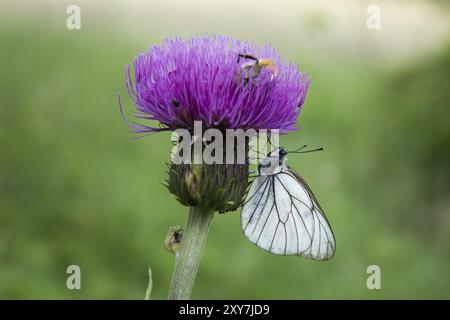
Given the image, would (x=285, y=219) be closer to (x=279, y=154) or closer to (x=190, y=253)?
(x=279, y=154)

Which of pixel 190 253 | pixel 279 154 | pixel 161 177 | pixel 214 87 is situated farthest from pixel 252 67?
pixel 161 177

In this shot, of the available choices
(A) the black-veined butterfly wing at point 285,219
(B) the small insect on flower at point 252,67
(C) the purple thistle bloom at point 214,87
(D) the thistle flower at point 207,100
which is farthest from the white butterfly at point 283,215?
(B) the small insect on flower at point 252,67

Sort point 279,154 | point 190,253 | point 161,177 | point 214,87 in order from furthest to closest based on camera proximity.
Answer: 1. point 161,177
2. point 279,154
3. point 190,253
4. point 214,87

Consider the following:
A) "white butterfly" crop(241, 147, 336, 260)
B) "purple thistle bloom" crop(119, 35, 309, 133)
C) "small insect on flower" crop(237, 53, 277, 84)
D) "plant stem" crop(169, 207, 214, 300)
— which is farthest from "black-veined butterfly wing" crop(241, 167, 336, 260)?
"small insect on flower" crop(237, 53, 277, 84)

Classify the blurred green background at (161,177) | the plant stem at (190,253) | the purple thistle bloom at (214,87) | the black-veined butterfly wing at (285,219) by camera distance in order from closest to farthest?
the purple thistle bloom at (214,87)
the plant stem at (190,253)
the black-veined butterfly wing at (285,219)
the blurred green background at (161,177)

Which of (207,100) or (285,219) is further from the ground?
(207,100)

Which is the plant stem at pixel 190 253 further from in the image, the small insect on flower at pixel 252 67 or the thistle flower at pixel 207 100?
the small insect on flower at pixel 252 67
